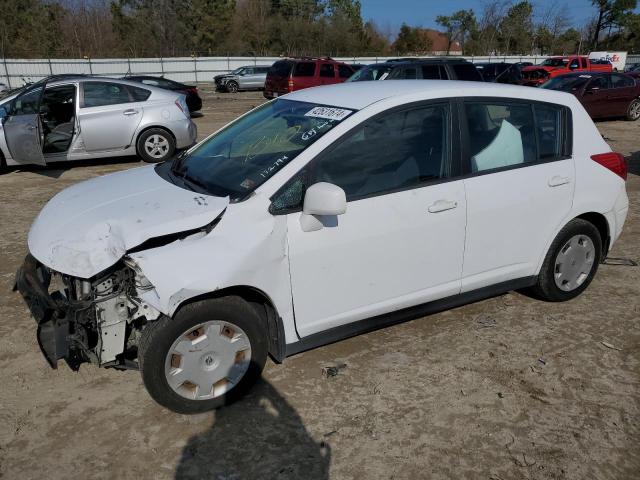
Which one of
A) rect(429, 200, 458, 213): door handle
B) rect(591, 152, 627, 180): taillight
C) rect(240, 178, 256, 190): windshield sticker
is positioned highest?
rect(240, 178, 256, 190): windshield sticker

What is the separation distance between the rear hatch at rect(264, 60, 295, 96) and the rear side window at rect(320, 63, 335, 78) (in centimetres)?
110

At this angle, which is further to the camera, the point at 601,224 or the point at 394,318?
the point at 601,224

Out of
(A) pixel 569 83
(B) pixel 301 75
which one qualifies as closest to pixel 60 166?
(B) pixel 301 75

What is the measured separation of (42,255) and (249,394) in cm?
141

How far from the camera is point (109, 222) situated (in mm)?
2900

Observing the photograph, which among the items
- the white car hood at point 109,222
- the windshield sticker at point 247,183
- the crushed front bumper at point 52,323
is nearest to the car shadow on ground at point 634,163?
the windshield sticker at point 247,183

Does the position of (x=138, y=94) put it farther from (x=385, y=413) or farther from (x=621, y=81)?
(x=621, y=81)

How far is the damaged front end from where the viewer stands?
2.82m

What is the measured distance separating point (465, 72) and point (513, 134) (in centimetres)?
1100

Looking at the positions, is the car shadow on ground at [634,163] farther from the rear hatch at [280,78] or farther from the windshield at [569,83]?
the rear hatch at [280,78]

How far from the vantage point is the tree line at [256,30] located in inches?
1791

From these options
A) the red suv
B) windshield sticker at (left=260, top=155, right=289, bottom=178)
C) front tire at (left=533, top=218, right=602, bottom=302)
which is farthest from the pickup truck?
windshield sticker at (left=260, top=155, right=289, bottom=178)

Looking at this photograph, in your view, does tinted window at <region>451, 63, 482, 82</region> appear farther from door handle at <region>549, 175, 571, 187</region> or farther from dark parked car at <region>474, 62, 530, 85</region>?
door handle at <region>549, 175, 571, 187</region>

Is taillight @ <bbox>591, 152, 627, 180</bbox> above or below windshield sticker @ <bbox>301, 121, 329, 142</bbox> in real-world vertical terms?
below
